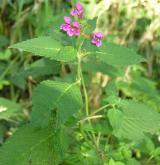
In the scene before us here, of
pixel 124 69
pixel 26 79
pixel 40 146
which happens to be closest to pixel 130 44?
pixel 124 69

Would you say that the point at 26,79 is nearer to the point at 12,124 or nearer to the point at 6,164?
the point at 12,124

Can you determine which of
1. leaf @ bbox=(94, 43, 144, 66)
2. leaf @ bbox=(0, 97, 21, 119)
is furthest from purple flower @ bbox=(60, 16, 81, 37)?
leaf @ bbox=(0, 97, 21, 119)

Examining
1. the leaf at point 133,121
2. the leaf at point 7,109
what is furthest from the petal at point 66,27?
the leaf at point 7,109

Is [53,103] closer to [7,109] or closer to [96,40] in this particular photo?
[96,40]

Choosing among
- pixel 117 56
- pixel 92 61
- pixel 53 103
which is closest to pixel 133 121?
pixel 117 56

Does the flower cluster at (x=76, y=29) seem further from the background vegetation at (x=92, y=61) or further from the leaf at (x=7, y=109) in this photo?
the leaf at (x=7, y=109)
